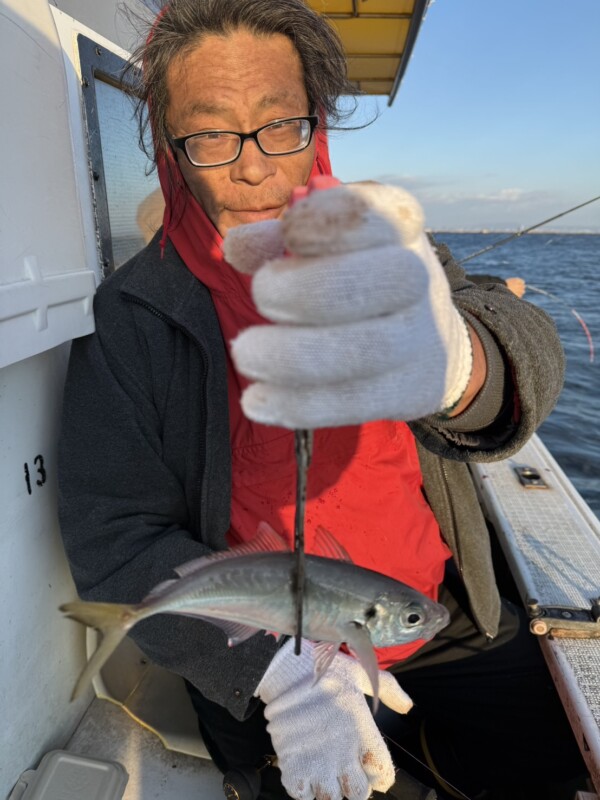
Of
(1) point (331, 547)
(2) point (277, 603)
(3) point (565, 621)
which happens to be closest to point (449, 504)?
(3) point (565, 621)

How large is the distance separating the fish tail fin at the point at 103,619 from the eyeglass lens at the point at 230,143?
142 cm

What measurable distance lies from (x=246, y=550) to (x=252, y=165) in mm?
1241

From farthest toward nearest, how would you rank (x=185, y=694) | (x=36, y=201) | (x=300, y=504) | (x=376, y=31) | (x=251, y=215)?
(x=376, y=31), (x=185, y=694), (x=251, y=215), (x=36, y=201), (x=300, y=504)

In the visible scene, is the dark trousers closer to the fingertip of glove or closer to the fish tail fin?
the fish tail fin

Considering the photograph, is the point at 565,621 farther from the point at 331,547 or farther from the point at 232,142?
the point at 232,142

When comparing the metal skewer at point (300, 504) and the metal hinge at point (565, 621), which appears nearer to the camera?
the metal skewer at point (300, 504)

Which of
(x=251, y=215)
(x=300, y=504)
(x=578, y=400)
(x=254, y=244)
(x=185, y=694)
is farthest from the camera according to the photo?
(x=578, y=400)

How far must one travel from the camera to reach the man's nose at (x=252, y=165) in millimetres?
1787

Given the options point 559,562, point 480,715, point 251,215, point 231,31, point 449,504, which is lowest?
point 480,715

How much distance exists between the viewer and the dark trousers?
2219 mm

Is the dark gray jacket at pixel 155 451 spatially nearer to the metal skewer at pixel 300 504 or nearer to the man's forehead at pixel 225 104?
the man's forehead at pixel 225 104

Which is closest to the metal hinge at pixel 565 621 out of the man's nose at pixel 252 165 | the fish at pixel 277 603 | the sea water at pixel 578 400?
the fish at pixel 277 603

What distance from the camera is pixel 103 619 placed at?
3.78 feet

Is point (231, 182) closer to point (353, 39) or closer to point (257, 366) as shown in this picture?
point (257, 366)
